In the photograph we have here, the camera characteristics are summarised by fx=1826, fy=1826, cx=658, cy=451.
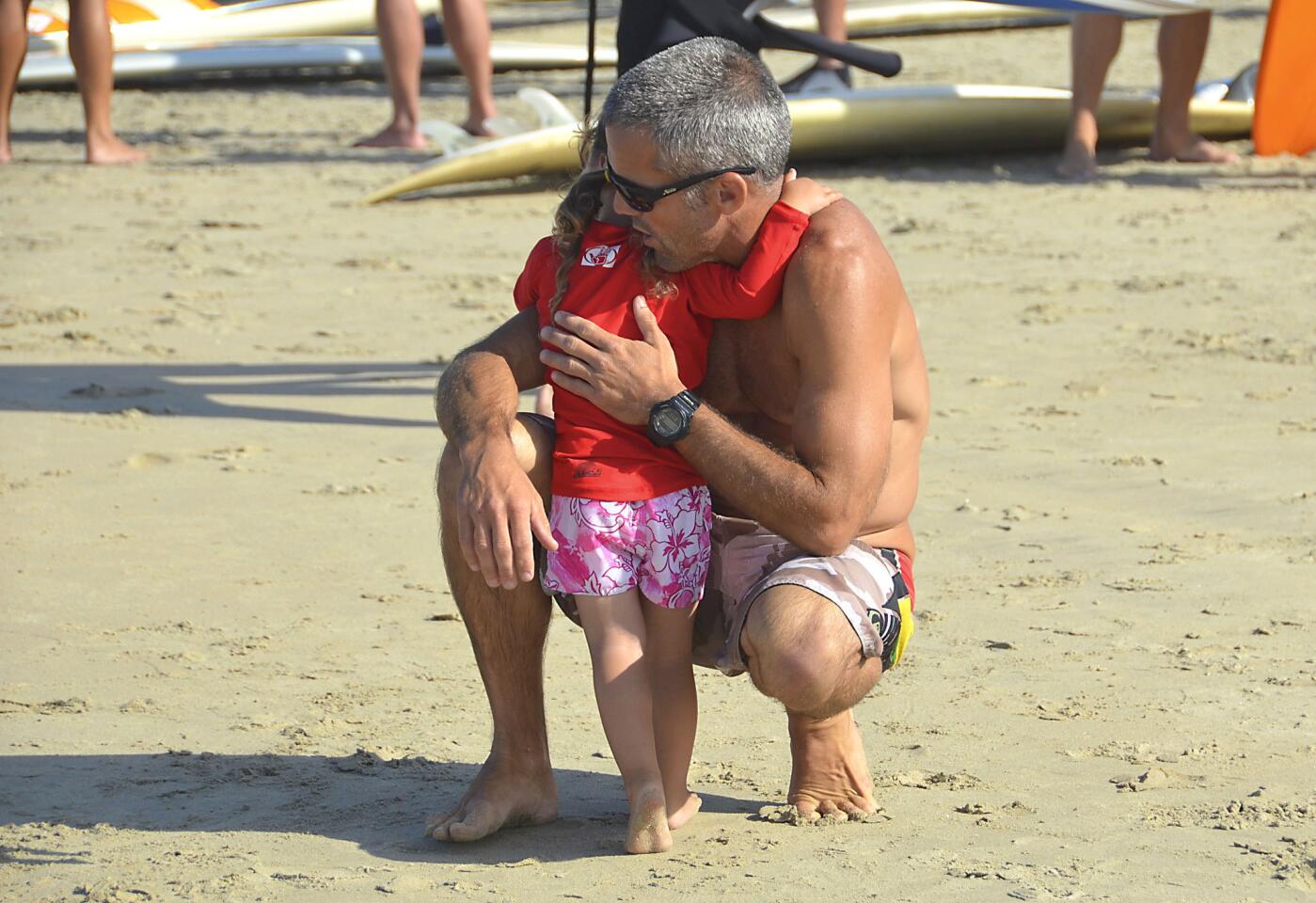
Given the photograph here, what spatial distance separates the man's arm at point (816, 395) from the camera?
252cm

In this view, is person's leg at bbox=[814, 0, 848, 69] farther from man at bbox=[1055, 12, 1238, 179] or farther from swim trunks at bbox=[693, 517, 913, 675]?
swim trunks at bbox=[693, 517, 913, 675]

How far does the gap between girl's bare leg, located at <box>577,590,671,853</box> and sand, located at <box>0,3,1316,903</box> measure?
7cm

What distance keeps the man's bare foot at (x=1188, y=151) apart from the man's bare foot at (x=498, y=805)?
7114 mm

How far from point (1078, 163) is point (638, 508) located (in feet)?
21.7

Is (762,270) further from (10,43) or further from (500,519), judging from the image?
(10,43)

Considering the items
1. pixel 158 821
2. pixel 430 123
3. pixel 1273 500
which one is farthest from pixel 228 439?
pixel 430 123

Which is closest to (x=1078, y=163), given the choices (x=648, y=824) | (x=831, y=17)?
(x=831, y=17)

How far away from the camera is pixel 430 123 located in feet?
27.8

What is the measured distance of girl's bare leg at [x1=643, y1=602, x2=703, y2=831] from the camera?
105 inches

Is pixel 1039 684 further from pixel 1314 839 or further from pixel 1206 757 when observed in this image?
pixel 1314 839

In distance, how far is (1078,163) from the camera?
28.6 feet

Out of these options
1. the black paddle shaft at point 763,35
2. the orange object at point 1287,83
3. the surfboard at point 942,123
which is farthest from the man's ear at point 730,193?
the orange object at point 1287,83

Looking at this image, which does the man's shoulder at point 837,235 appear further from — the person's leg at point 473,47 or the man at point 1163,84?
the person's leg at point 473,47

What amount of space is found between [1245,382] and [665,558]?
10.9 ft
